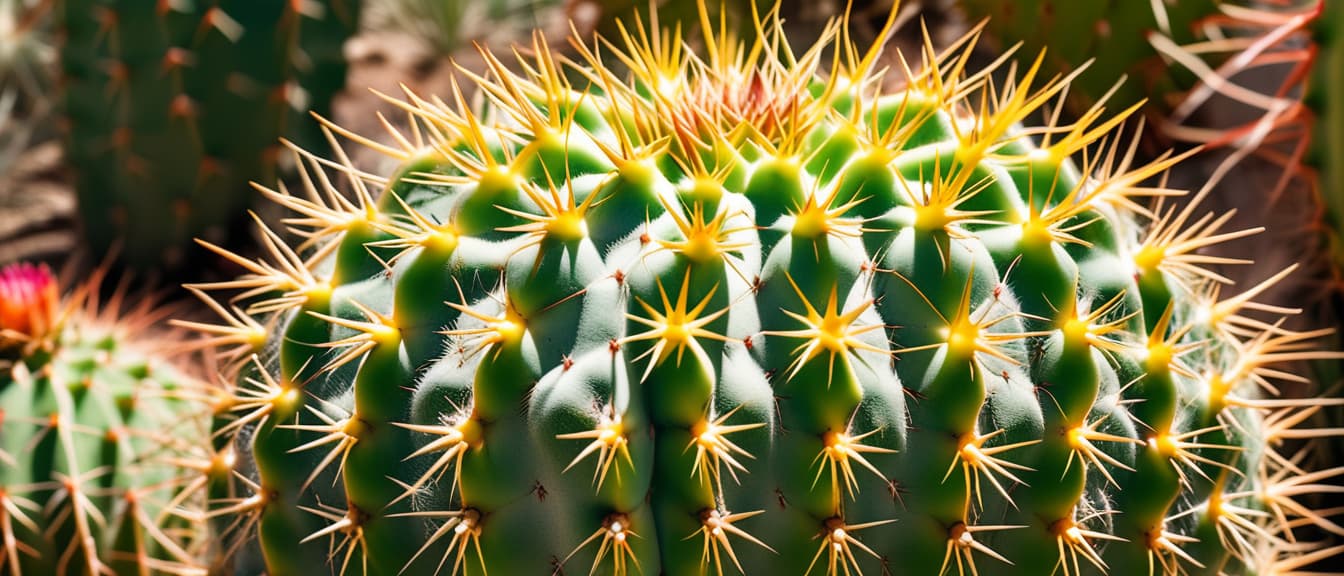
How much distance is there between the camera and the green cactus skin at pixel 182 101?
2.39 m

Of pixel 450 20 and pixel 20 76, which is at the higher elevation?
pixel 20 76

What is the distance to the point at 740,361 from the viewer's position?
1050 mm

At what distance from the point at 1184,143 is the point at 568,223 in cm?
159

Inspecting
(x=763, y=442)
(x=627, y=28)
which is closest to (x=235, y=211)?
(x=627, y=28)

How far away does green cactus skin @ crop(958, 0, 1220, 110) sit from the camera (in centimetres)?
198

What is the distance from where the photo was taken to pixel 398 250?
1.23 meters

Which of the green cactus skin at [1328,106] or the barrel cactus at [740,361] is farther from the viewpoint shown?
the green cactus skin at [1328,106]

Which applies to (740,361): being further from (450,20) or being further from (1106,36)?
(450,20)

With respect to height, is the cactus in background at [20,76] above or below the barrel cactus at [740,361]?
below

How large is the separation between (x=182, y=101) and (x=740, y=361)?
176 centimetres

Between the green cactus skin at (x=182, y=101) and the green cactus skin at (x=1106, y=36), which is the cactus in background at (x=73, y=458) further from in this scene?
the green cactus skin at (x=1106, y=36)

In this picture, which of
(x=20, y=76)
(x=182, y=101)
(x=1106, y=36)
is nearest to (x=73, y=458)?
(x=182, y=101)

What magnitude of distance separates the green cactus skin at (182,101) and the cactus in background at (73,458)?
0.80 m

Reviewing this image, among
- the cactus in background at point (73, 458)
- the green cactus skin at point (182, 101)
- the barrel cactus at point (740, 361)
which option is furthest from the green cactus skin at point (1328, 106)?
the green cactus skin at point (182, 101)
